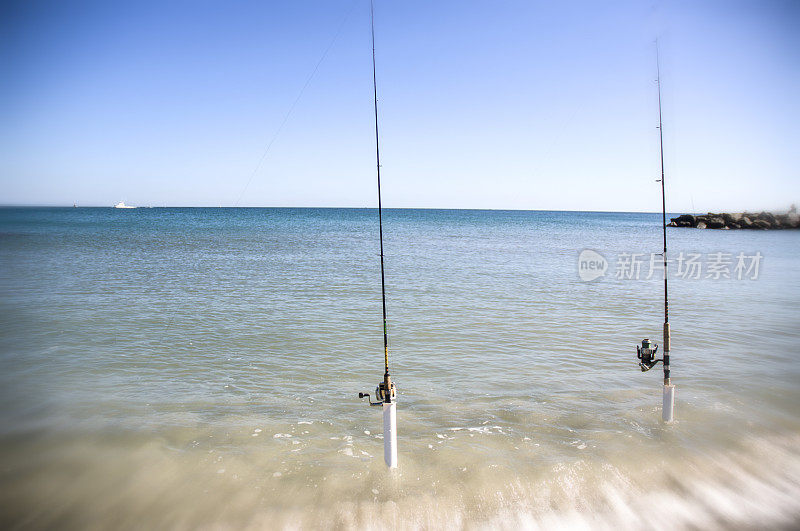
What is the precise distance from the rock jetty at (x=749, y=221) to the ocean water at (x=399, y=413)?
46.1 m

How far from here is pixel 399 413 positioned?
630cm

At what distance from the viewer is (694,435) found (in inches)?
221

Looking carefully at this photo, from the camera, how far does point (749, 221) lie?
167 ft

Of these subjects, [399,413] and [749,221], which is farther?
[749,221]

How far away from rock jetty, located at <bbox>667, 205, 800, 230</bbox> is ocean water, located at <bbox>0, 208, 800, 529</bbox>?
151ft

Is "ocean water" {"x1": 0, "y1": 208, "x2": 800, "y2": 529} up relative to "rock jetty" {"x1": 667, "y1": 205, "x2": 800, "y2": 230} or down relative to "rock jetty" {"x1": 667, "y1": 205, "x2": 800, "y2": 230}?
down

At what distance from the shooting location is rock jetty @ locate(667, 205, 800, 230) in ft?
161

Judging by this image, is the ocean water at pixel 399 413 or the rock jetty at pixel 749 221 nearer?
the ocean water at pixel 399 413

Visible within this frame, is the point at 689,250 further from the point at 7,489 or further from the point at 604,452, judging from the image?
the point at 7,489

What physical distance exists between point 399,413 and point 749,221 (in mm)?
58830

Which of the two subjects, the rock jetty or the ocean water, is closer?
the ocean water

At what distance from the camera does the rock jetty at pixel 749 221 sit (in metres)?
49.2

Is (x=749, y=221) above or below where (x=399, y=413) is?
above

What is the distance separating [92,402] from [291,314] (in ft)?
16.6
